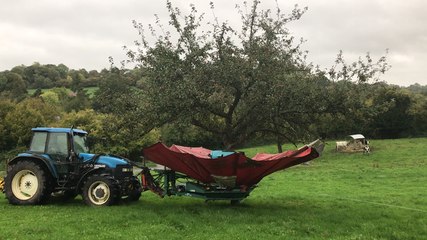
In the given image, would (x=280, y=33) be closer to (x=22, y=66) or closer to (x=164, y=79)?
(x=164, y=79)

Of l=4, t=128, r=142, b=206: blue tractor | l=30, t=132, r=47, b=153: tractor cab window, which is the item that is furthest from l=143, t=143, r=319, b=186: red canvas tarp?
l=30, t=132, r=47, b=153: tractor cab window

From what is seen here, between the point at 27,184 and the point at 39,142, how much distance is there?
1.47 m

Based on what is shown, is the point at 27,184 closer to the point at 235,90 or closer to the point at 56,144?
the point at 56,144

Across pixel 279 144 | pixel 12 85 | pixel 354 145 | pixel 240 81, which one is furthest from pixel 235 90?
pixel 12 85

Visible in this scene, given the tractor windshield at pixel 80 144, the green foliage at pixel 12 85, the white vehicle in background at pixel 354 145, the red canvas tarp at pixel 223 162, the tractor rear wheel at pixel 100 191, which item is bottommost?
the tractor rear wheel at pixel 100 191

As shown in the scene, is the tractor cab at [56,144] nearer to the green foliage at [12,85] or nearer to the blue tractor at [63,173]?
the blue tractor at [63,173]

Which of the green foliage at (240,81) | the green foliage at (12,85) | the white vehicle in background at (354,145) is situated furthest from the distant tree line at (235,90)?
the green foliage at (12,85)

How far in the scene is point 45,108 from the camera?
218ft

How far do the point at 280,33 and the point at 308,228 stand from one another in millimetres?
7114

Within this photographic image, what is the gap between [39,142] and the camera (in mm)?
15000

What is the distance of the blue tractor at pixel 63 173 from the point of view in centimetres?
1387

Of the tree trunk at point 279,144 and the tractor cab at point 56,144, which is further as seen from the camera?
the tree trunk at point 279,144

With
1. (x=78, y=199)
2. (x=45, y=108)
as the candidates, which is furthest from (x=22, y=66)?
(x=78, y=199)

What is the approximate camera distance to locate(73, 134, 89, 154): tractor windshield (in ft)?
49.6
